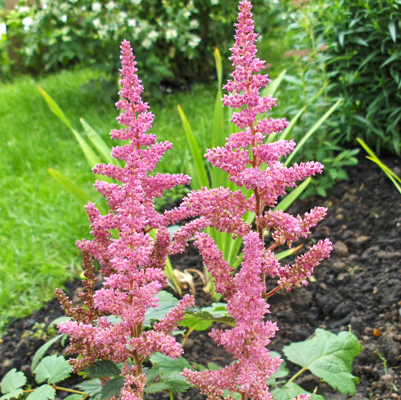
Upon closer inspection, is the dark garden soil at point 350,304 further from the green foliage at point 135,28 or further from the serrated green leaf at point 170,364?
the green foliage at point 135,28

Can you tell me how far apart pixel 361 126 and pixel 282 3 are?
3072 mm

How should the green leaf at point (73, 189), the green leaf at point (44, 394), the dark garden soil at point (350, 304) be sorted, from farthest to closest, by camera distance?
the green leaf at point (73, 189) → the dark garden soil at point (350, 304) → the green leaf at point (44, 394)

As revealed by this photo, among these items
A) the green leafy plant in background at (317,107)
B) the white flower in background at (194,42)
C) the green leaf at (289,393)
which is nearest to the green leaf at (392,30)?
the green leafy plant in background at (317,107)

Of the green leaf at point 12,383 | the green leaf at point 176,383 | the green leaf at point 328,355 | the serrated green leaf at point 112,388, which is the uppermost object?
the serrated green leaf at point 112,388

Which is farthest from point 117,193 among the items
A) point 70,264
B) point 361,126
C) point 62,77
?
point 62,77

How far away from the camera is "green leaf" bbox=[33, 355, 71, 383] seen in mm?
1455

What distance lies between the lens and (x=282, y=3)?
17.7ft

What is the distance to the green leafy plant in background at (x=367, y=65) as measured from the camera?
9.13ft

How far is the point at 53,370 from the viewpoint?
1.50 meters

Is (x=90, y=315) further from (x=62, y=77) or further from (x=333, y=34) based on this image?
(x=62, y=77)

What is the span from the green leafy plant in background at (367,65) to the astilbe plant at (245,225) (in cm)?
195

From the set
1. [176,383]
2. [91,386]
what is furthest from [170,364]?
[91,386]

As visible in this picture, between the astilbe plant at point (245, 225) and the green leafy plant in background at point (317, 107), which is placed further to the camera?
the green leafy plant in background at point (317, 107)

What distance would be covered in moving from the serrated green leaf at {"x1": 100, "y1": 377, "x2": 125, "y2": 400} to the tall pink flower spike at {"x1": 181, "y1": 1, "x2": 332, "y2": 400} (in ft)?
0.57
